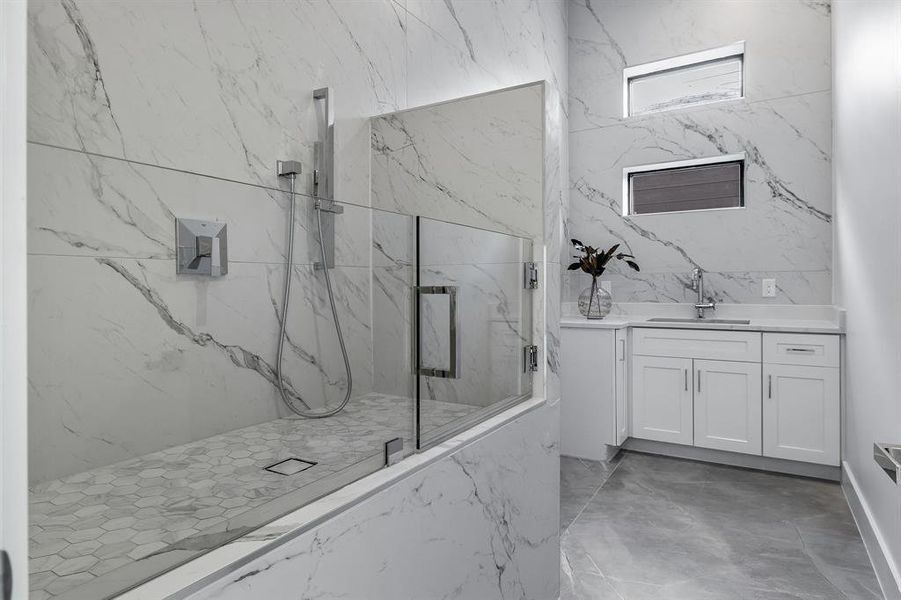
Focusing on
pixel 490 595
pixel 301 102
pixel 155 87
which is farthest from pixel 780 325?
pixel 155 87

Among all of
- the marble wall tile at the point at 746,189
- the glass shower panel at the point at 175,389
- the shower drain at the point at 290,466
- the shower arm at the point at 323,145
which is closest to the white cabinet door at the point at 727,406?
the marble wall tile at the point at 746,189

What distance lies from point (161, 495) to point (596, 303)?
10.3ft

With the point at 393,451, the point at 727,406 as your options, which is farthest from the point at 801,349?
the point at 393,451

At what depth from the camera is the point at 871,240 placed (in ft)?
6.59

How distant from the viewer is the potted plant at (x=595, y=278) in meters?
3.56

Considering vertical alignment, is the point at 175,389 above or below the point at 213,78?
below

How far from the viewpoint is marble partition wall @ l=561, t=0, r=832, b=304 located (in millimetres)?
3279

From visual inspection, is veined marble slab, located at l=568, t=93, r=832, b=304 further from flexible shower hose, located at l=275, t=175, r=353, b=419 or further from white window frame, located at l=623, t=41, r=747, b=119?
flexible shower hose, located at l=275, t=175, r=353, b=419

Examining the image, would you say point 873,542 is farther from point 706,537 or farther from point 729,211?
point 729,211

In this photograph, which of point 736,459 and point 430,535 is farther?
point 736,459

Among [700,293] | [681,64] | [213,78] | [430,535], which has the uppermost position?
[681,64]

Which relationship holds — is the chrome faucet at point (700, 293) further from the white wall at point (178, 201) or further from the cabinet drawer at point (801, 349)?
the white wall at point (178, 201)

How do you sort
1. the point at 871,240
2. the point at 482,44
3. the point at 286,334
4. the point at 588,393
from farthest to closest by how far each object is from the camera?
the point at 588,393, the point at 482,44, the point at 871,240, the point at 286,334
